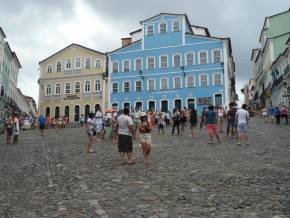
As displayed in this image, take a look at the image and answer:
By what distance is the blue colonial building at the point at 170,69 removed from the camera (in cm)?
4784

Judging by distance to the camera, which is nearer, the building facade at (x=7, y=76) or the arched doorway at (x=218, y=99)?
the arched doorway at (x=218, y=99)

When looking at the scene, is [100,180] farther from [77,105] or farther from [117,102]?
[77,105]

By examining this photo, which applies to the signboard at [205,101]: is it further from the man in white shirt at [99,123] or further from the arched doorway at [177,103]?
the man in white shirt at [99,123]

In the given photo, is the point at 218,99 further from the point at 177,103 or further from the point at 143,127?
the point at 143,127

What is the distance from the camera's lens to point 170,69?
5009 centimetres

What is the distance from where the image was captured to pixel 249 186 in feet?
27.5

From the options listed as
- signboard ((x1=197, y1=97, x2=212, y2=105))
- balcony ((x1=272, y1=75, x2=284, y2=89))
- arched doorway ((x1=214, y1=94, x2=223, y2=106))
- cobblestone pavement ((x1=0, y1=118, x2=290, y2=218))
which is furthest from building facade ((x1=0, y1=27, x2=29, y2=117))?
cobblestone pavement ((x1=0, y1=118, x2=290, y2=218))

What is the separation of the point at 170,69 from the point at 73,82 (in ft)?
48.4

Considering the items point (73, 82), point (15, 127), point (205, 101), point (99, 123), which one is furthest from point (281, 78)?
point (15, 127)

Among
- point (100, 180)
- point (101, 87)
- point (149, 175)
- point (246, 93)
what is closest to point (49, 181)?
point (100, 180)

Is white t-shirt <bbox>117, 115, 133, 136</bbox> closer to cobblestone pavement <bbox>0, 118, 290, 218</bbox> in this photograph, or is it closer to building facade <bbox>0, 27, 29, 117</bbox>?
cobblestone pavement <bbox>0, 118, 290, 218</bbox>

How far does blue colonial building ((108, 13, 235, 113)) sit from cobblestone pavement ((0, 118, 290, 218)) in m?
34.1

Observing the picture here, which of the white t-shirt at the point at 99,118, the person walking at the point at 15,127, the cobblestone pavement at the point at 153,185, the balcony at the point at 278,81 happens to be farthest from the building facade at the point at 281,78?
the cobblestone pavement at the point at 153,185

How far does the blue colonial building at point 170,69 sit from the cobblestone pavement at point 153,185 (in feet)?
112
